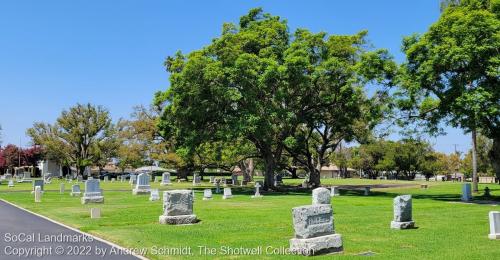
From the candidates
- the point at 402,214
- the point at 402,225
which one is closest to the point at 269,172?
the point at 402,214

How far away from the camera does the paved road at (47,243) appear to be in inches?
446

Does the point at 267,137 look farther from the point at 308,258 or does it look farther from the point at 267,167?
the point at 308,258

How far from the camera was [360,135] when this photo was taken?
47156 mm

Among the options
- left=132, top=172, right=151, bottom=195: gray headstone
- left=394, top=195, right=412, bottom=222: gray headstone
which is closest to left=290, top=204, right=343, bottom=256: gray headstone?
left=394, top=195, right=412, bottom=222: gray headstone

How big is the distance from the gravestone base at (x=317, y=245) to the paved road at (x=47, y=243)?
363 cm

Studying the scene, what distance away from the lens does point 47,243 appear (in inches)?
509

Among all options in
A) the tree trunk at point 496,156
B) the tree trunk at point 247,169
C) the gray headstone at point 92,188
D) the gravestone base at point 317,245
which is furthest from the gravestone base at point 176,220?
the tree trunk at point 247,169

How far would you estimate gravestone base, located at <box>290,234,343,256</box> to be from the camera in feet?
37.0

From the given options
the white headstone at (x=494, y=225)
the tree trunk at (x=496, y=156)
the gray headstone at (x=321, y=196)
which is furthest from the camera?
the tree trunk at (x=496, y=156)

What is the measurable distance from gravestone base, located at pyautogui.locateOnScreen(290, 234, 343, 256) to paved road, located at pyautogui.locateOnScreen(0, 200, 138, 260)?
3.63m

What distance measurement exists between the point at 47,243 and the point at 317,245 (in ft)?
22.1

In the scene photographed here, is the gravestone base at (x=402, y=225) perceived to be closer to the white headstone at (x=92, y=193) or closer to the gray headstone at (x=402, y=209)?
the gray headstone at (x=402, y=209)

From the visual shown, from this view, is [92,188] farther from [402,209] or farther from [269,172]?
[269,172]

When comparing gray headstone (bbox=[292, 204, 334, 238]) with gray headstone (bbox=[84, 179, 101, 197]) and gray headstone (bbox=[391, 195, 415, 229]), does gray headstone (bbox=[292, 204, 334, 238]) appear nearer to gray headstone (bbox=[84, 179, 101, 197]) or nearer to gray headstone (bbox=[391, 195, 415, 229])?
gray headstone (bbox=[391, 195, 415, 229])
